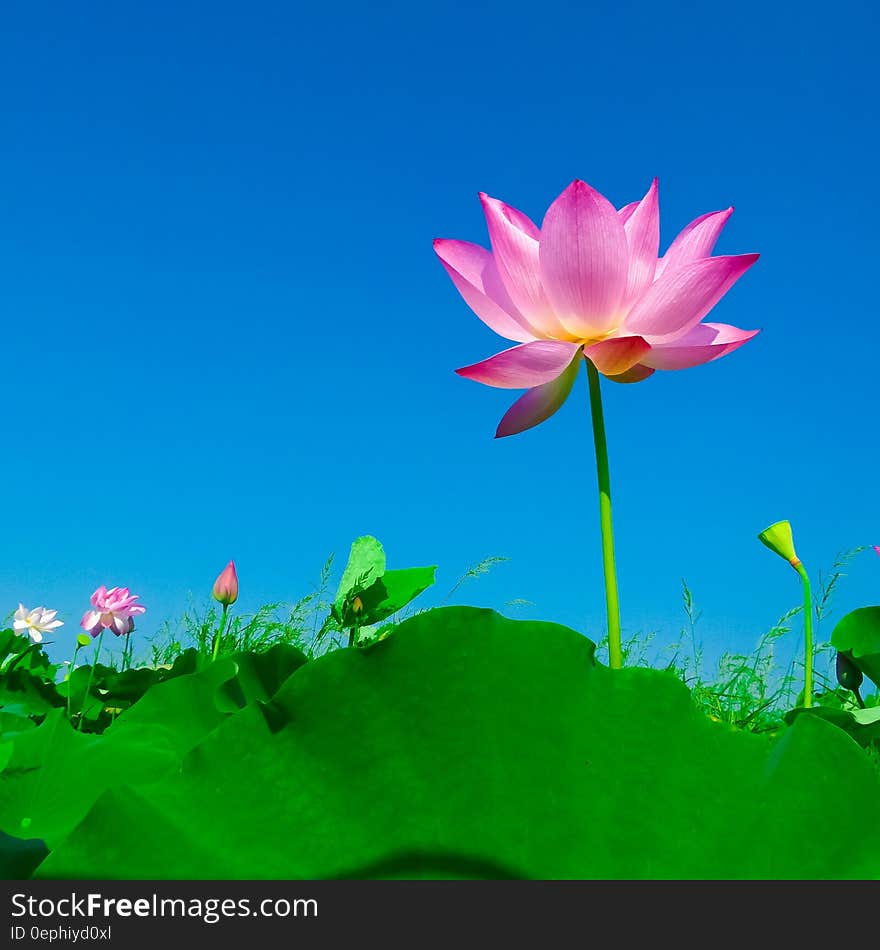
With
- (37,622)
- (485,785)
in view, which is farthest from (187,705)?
(37,622)

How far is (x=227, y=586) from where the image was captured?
2.17 meters

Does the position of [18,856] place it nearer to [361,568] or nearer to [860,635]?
[361,568]

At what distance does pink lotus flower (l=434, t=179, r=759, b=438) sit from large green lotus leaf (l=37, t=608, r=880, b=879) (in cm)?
49

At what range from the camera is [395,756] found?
423mm

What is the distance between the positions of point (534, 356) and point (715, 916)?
1.98 ft

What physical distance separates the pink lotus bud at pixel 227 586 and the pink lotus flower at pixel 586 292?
4.33 ft

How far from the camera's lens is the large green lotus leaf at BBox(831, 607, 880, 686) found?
5.12 ft

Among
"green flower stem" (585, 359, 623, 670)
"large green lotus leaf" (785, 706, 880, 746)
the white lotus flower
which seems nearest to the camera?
"green flower stem" (585, 359, 623, 670)

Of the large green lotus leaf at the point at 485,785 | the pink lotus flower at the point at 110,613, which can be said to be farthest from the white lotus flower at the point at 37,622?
the large green lotus leaf at the point at 485,785

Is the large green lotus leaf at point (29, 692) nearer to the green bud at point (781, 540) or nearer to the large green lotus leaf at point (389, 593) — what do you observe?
the large green lotus leaf at point (389, 593)

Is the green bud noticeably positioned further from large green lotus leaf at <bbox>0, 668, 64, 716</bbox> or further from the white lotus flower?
the white lotus flower

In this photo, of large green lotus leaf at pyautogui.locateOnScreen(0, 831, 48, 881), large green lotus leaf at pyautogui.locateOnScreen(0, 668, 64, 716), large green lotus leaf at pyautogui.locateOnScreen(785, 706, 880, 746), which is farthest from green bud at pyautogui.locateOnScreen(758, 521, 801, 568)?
large green lotus leaf at pyautogui.locateOnScreen(0, 668, 64, 716)

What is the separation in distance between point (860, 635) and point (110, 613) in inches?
75.7

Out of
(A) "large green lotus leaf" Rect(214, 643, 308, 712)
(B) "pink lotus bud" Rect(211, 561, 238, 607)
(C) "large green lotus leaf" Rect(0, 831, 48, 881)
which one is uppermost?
(B) "pink lotus bud" Rect(211, 561, 238, 607)
